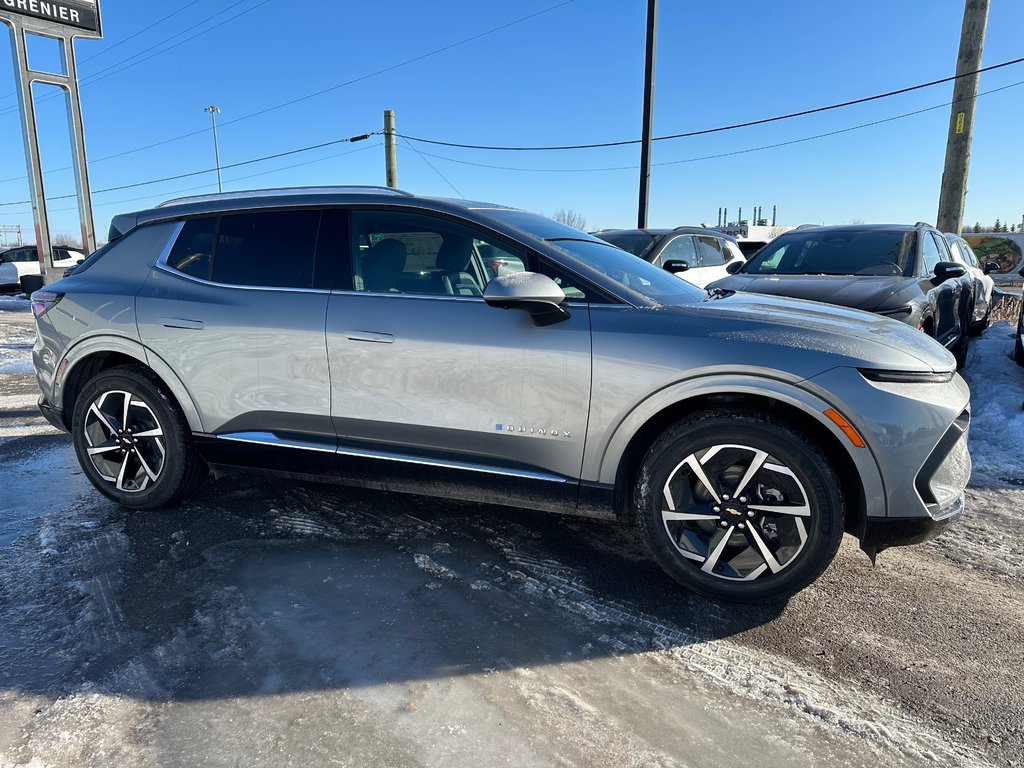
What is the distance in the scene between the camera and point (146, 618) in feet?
8.86

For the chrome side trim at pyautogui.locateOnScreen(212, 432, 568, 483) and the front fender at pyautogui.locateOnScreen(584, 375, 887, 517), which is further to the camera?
the chrome side trim at pyautogui.locateOnScreen(212, 432, 568, 483)

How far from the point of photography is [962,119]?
1213cm

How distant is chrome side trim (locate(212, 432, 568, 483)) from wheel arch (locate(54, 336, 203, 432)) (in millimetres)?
271

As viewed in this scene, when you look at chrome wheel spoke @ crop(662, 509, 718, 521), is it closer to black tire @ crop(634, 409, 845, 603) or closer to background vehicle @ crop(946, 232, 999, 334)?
black tire @ crop(634, 409, 845, 603)

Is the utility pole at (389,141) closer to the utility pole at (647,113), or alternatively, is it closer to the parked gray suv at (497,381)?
the utility pole at (647,113)

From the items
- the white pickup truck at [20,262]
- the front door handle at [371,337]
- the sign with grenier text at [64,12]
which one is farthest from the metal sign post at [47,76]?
the front door handle at [371,337]

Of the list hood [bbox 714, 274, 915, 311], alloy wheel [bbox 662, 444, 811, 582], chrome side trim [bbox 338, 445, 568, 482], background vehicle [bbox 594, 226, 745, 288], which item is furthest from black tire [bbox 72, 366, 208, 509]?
background vehicle [bbox 594, 226, 745, 288]

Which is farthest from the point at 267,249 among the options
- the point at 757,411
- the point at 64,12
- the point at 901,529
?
the point at 64,12

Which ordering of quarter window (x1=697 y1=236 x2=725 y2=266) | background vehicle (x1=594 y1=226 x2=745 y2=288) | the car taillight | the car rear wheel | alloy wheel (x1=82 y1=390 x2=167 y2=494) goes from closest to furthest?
alloy wheel (x1=82 y1=390 x2=167 y2=494) → the car taillight → the car rear wheel → background vehicle (x1=594 y1=226 x2=745 y2=288) → quarter window (x1=697 y1=236 x2=725 y2=266)

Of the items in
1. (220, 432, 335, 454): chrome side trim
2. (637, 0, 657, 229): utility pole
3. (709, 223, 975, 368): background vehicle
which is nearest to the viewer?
(220, 432, 335, 454): chrome side trim

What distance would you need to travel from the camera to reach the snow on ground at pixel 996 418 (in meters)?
4.53

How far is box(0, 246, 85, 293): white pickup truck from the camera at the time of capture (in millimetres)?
20625

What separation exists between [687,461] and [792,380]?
0.53 meters

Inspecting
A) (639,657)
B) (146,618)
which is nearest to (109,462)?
(146,618)
